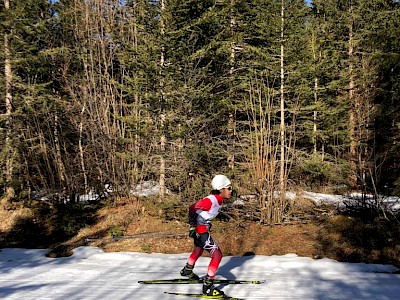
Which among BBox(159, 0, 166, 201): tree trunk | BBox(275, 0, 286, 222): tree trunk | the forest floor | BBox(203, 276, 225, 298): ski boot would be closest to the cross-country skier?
BBox(203, 276, 225, 298): ski boot

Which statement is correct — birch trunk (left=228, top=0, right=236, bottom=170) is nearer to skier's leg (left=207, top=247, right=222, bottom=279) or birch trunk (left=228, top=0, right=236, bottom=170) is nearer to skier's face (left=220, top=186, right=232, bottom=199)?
skier's face (left=220, top=186, right=232, bottom=199)

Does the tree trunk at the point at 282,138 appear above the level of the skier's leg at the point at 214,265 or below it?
above

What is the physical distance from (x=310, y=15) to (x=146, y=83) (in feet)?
53.8

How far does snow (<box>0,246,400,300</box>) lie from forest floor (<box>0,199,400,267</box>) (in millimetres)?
710

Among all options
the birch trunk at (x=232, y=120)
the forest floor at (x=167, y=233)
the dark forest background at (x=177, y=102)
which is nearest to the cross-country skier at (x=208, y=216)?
the forest floor at (x=167, y=233)

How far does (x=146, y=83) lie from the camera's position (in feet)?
43.5

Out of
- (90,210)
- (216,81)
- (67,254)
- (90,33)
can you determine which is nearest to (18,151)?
(90,210)

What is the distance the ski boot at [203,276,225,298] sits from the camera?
597cm

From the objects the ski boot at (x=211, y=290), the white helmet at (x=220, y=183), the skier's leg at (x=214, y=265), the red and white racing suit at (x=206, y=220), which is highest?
the white helmet at (x=220, y=183)

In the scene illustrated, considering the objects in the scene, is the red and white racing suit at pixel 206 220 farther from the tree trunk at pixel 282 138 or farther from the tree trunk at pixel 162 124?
the tree trunk at pixel 162 124

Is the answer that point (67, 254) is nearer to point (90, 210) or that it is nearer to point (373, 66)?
point (90, 210)

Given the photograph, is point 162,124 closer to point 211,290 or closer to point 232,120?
point 232,120

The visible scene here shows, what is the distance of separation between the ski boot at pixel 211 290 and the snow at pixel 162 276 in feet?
1.35

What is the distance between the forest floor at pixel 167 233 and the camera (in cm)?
979
